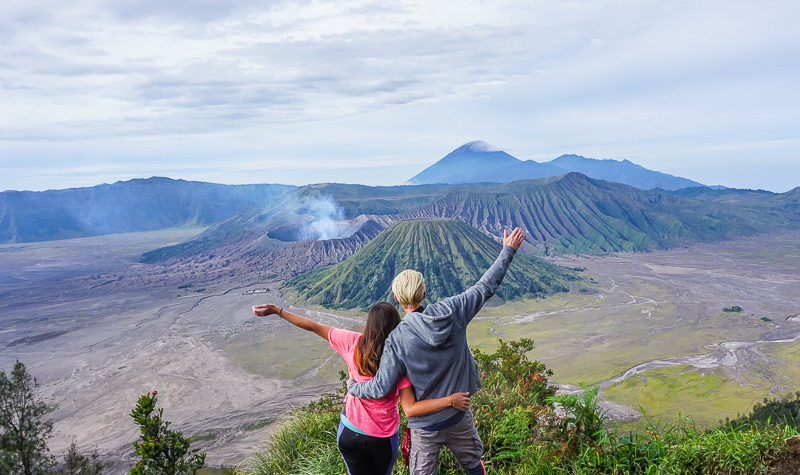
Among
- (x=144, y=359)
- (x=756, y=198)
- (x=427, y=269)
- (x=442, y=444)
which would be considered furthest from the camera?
(x=756, y=198)

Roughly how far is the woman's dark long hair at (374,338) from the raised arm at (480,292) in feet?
1.08

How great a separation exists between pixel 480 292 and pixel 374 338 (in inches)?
29.0

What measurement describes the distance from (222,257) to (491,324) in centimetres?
5903

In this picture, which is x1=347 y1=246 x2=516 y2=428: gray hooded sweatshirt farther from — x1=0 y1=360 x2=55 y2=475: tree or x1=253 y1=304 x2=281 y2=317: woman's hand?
x1=0 y1=360 x2=55 y2=475: tree

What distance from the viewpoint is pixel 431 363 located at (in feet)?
8.83

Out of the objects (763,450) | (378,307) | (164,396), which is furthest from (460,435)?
→ (164,396)

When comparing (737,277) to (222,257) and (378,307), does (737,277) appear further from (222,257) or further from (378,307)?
(222,257)

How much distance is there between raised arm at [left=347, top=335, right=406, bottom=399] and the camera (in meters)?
2.68

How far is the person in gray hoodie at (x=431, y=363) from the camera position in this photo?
8.60 ft

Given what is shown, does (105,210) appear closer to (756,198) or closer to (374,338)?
(374,338)

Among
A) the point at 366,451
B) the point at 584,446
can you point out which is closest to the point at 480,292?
the point at 366,451

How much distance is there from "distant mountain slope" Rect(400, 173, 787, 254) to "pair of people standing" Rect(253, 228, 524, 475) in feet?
303

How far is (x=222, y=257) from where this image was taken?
85.1 m

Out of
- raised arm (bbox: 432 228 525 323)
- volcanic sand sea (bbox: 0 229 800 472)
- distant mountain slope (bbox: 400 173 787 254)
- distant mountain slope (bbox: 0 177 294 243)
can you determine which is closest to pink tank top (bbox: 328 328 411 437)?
raised arm (bbox: 432 228 525 323)
